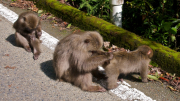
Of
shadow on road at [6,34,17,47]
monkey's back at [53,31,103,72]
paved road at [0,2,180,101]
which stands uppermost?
monkey's back at [53,31,103,72]

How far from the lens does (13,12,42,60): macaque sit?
4484 millimetres

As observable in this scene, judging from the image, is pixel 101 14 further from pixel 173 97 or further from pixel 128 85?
pixel 173 97

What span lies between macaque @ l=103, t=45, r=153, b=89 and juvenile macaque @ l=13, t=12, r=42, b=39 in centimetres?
205

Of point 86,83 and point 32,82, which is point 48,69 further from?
point 86,83

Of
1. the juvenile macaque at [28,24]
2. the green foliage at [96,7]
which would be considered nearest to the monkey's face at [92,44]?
the juvenile macaque at [28,24]

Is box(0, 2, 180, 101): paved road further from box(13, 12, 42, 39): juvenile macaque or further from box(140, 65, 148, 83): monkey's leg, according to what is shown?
box(13, 12, 42, 39): juvenile macaque

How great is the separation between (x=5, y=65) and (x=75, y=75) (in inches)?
65.5

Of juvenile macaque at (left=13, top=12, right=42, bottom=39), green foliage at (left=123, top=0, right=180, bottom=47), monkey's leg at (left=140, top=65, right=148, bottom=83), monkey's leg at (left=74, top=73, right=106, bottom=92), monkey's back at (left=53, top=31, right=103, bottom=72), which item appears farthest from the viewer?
juvenile macaque at (left=13, top=12, right=42, bottom=39)

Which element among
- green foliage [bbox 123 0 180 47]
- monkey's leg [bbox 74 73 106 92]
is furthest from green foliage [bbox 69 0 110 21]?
monkey's leg [bbox 74 73 106 92]

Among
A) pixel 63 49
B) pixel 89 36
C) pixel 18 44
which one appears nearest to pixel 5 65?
pixel 18 44

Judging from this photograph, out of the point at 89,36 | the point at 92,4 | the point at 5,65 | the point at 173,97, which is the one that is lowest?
the point at 173,97

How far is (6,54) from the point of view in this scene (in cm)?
444

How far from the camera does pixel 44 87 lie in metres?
3.44

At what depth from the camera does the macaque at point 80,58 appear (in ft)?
10.4
